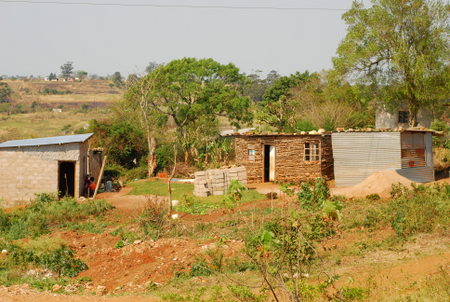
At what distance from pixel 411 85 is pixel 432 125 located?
678 cm

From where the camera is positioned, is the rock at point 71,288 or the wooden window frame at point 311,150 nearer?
the rock at point 71,288

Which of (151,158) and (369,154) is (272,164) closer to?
(369,154)

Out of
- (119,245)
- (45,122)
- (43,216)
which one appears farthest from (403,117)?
(45,122)

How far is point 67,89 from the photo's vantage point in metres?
110

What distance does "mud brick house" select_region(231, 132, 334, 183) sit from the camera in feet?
78.6

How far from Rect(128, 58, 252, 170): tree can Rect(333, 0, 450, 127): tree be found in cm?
720

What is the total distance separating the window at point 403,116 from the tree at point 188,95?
853 cm

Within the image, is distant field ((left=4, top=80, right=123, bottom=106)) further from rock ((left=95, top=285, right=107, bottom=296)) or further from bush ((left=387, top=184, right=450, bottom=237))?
rock ((left=95, top=285, right=107, bottom=296))

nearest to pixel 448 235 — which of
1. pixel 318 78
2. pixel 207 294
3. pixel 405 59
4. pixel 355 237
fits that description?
pixel 355 237

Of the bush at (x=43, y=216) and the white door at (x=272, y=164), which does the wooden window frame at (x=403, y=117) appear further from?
the bush at (x=43, y=216)

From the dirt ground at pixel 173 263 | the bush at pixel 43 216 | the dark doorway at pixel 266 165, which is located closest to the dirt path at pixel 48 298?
the dirt ground at pixel 173 263

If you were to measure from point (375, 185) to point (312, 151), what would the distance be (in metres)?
4.27

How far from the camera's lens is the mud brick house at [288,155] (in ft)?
78.6

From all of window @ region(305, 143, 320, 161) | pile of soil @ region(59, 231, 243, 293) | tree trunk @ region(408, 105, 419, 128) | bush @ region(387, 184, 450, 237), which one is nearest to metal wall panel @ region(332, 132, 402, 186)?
window @ region(305, 143, 320, 161)
